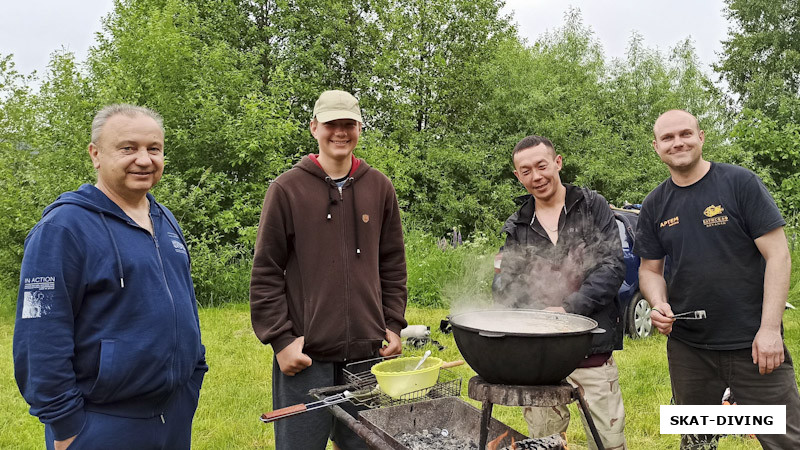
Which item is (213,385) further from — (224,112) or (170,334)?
(224,112)

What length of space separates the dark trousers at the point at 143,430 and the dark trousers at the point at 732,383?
2.57m

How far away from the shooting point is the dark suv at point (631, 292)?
6004 mm

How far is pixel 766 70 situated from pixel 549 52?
919 cm

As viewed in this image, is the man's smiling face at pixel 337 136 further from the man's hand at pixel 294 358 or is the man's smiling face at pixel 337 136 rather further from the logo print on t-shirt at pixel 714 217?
the logo print on t-shirt at pixel 714 217

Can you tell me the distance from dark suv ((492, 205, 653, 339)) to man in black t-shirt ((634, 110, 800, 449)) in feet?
9.57

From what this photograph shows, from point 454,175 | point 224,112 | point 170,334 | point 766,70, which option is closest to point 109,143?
point 170,334

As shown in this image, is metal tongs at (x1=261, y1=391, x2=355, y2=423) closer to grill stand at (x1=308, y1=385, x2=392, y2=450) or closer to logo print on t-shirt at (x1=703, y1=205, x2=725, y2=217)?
grill stand at (x1=308, y1=385, x2=392, y2=450)

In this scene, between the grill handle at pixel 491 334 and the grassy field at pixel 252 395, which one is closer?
the grill handle at pixel 491 334

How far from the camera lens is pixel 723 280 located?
2844 millimetres

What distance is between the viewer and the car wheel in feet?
21.4

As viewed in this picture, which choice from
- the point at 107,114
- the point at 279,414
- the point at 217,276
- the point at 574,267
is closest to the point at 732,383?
the point at 574,267

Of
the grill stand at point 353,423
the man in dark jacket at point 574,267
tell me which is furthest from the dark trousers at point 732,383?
the grill stand at point 353,423

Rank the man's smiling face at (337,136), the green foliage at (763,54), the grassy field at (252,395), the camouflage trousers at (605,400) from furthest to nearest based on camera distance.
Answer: the green foliage at (763,54) < the grassy field at (252,395) < the camouflage trousers at (605,400) < the man's smiling face at (337,136)

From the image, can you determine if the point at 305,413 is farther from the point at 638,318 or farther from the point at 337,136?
the point at 638,318
